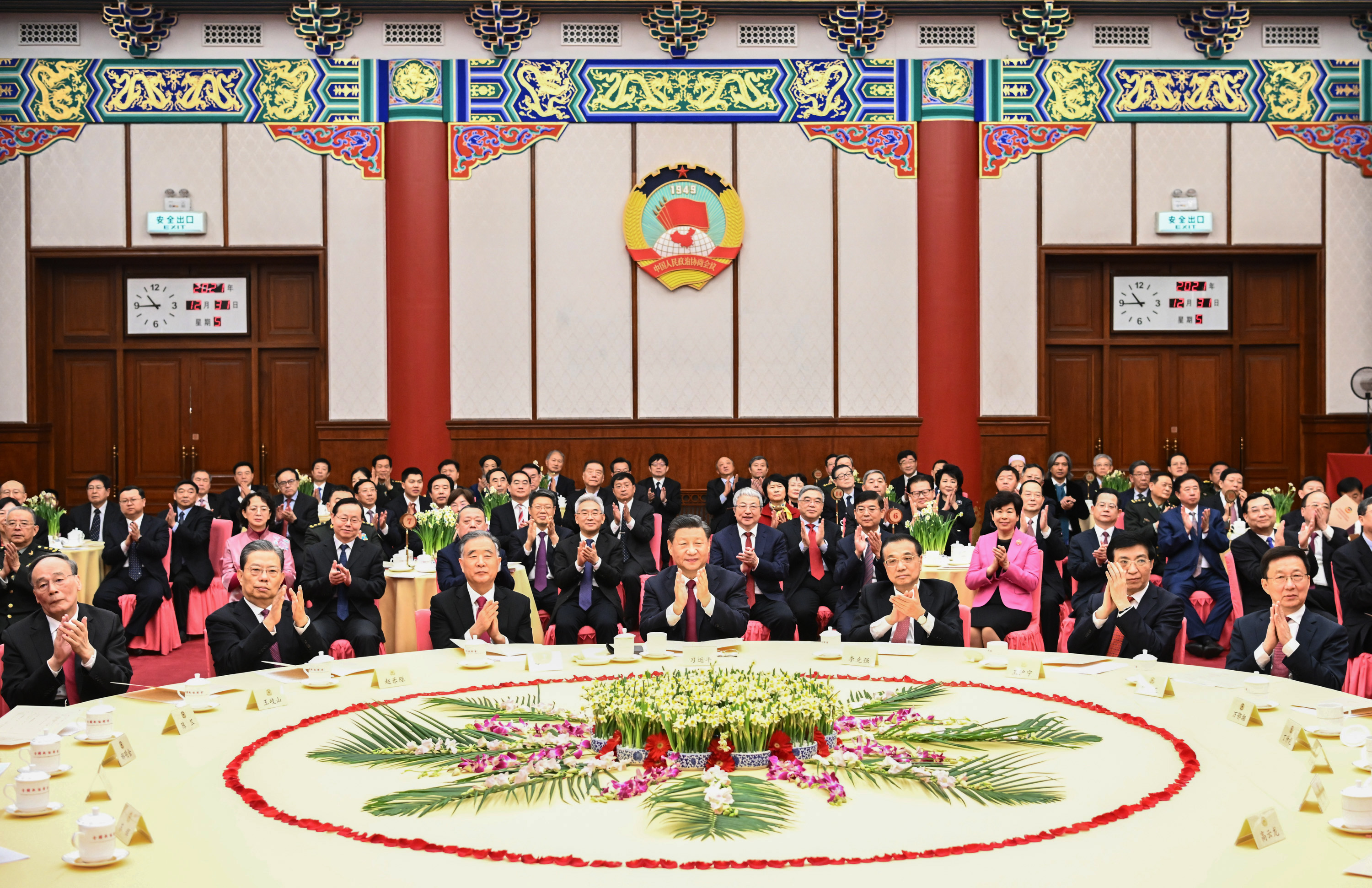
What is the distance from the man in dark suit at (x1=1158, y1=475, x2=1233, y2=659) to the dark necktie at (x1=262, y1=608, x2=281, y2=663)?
4.69 meters

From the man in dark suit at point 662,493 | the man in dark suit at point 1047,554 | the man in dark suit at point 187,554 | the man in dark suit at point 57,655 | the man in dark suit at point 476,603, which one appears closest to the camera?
the man in dark suit at point 57,655

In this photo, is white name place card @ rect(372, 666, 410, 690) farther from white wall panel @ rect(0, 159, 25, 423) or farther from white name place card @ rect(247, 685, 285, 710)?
white wall panel @ rect(0, 159, 25, 423)

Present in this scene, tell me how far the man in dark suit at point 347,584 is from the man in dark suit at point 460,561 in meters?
0.29

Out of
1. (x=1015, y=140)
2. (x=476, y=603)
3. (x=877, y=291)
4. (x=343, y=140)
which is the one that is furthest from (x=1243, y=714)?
(x=343, y=140)

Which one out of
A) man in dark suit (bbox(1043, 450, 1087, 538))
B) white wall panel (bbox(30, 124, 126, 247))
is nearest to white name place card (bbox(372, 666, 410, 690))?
man in dark suit (bbox(1043, 450, 1087, 538))

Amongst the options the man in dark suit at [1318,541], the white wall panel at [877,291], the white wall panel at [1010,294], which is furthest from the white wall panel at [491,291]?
the man in dark suit at [1318,541]

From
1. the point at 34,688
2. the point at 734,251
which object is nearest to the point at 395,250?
the point at 734,251

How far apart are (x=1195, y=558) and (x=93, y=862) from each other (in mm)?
6098

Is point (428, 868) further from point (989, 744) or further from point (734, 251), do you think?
point (734, 251)

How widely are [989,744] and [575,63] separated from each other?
8.19 m

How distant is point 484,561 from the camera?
14.6 ft

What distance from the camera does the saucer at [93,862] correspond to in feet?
6.05

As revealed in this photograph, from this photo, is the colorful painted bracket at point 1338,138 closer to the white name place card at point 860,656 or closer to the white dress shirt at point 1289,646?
the white dress shirt at point 1289,646

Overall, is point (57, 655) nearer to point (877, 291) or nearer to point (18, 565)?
point (18, 565)
